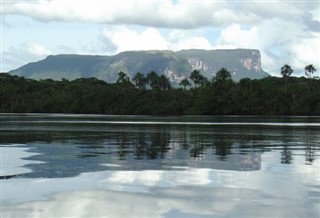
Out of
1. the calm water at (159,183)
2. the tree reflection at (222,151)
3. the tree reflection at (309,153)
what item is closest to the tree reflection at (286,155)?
the calm water at (159,183)

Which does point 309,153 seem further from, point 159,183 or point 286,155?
point 159,183

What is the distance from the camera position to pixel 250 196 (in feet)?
A: 67.1

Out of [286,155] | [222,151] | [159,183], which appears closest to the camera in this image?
[159,183]

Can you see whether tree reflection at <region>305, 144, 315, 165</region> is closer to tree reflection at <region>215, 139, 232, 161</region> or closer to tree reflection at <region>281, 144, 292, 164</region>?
tree reflection at <region>281, 144, 292, 164</region>

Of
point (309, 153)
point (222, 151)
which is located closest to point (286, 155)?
point (309, 153)

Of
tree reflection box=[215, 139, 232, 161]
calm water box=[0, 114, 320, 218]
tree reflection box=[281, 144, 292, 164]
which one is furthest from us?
tree reflection box=[215, 139, 232, 161]

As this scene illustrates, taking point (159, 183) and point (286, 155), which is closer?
point (159, 183)

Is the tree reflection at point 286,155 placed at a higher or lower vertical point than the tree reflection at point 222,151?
lower

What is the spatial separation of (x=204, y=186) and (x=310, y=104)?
548 ft

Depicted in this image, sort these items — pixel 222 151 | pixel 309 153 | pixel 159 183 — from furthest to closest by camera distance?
pixel 222 151 < pixel 309 153 < pixel 159 183

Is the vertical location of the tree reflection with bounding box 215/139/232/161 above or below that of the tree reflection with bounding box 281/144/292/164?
above

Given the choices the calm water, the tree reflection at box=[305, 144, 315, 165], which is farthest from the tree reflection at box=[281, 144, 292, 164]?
the tree reflection at box=[305, 144, 315, 165]

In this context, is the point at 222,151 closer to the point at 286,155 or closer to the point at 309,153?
the point at 286,155

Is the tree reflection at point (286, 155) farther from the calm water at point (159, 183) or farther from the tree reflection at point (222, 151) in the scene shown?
the tree reflection at point (222, 151)
